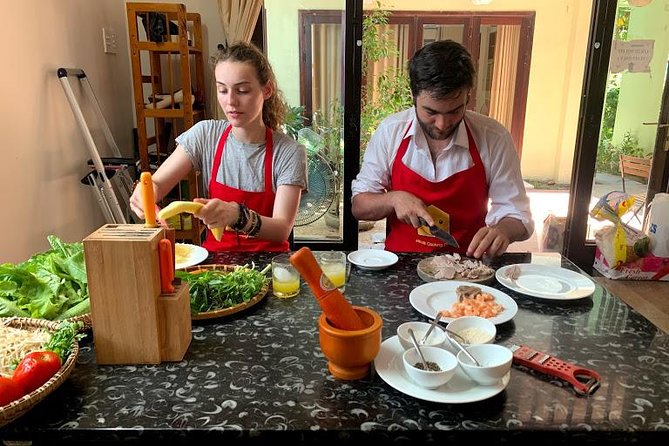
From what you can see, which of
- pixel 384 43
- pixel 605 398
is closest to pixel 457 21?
pixel 384 43

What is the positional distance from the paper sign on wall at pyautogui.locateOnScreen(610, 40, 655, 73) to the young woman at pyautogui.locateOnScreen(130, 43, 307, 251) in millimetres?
2356

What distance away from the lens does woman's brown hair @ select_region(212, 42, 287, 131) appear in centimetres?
185

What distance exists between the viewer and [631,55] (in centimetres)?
327

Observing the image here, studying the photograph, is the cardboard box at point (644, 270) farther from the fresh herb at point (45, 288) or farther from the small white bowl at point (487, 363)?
the fresh herb at point (45, 288)

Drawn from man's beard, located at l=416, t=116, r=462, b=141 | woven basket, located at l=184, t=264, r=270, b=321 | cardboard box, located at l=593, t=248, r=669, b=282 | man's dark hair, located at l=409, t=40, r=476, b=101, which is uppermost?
man's dark hair, located at l=409, t=40, r=476, b=101

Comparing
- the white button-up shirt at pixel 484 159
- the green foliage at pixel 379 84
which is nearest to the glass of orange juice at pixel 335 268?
the white button-up shirt at pixel 484 159

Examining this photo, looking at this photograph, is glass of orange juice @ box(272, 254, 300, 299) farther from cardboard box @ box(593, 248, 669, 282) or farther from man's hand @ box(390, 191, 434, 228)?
cardboard box @ box(593, 248, 669, 282)

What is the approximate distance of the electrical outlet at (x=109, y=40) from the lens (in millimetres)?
3055

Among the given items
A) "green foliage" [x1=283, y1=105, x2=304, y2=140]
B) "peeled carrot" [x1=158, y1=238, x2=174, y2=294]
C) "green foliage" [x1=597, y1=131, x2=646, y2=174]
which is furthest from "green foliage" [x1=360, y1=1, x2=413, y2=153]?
"peeled carrot" [x1=158, y1=238, x2=174, y2=294]

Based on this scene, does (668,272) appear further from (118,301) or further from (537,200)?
A: (118,301)

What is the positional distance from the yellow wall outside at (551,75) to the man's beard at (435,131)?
2730mm

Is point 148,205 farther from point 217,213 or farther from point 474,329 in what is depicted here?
point 474,329

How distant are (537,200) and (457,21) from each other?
201 cm

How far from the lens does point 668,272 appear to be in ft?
10.7
